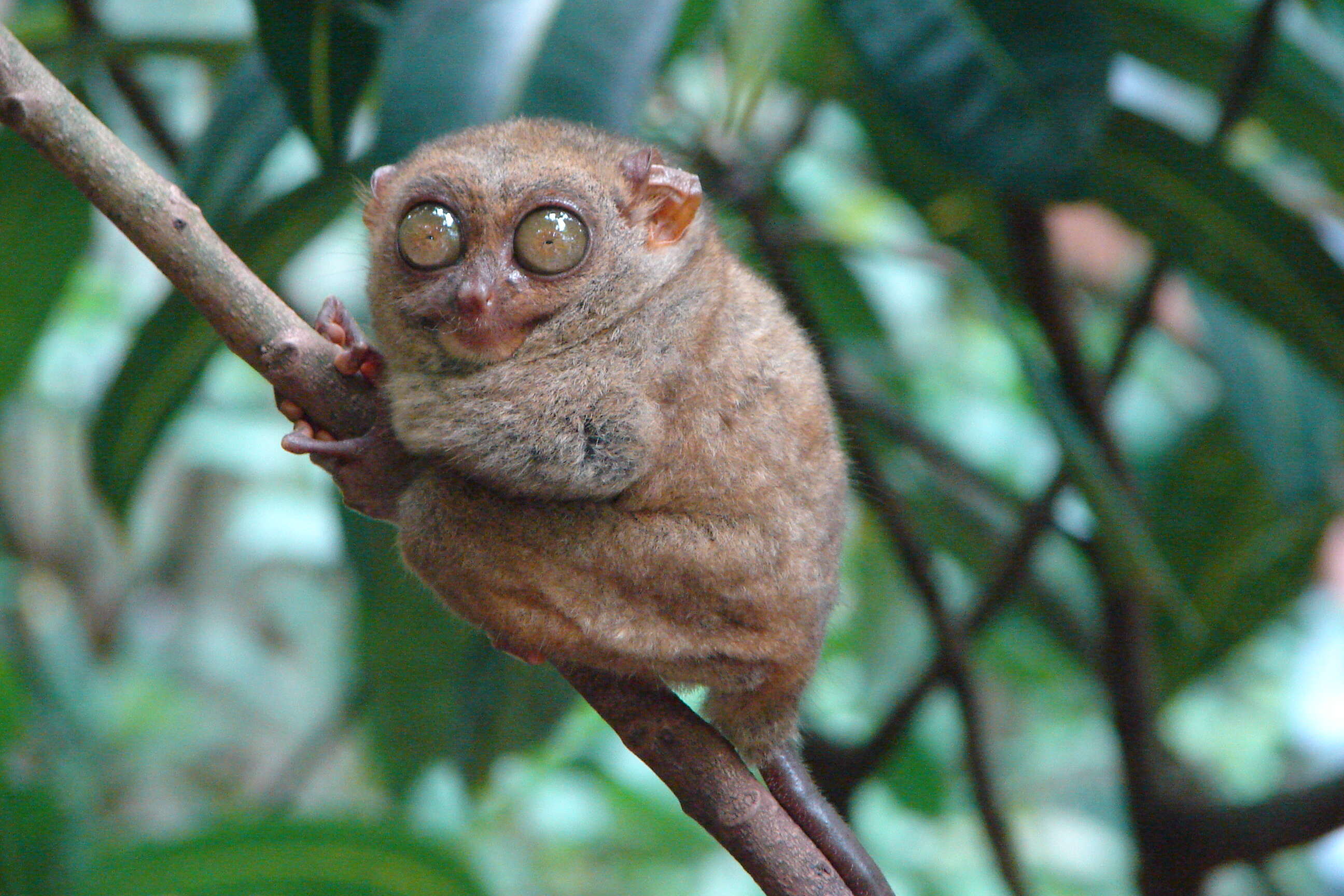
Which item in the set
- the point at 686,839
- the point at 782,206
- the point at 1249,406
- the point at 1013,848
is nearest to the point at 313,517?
the point at 686,839

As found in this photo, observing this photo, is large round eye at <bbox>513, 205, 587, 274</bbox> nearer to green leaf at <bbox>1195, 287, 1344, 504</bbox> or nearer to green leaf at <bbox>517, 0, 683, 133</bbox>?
green leaf at <bbox>517, 0, 683, 133</bbox>

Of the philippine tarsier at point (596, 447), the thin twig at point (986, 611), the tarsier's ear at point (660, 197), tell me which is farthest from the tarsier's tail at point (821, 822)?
the thin twig at point (986, 611)

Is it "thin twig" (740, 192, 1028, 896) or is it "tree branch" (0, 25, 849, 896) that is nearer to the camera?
"tree branch" (0, 25, 849, 896)

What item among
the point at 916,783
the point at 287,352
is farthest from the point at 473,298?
the point at 916,783

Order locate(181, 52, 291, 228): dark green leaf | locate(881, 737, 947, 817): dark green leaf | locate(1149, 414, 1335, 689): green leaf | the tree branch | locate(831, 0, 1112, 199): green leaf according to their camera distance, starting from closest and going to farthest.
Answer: the tree branch < locate(831, 0, 1112, 199): green leaf < locate(181, 52, 291, 228): dark green leaf < locate(1149, 414, 1335, 689): green leaf < locate(881, 737, 947, 817): dark green leaf

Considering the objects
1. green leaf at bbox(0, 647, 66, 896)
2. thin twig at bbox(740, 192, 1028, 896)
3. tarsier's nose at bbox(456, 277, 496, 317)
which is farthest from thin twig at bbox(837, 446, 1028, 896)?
green leaf at bbox(0, 647, 66, 896)

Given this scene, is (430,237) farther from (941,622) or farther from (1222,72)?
(1222,72)

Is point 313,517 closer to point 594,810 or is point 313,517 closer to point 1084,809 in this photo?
point 594,810

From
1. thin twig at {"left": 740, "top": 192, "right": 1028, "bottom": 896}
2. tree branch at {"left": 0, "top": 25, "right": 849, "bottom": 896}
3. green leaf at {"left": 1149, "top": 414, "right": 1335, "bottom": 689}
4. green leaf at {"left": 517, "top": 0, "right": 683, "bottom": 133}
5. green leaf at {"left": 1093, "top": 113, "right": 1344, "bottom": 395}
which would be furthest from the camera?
green leaf at {"left": 1149, "top": 414, "right": 1335, "bottom": 689}

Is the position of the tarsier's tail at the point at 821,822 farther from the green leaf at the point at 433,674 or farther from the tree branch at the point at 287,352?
the green leaf at the point at 433,674
